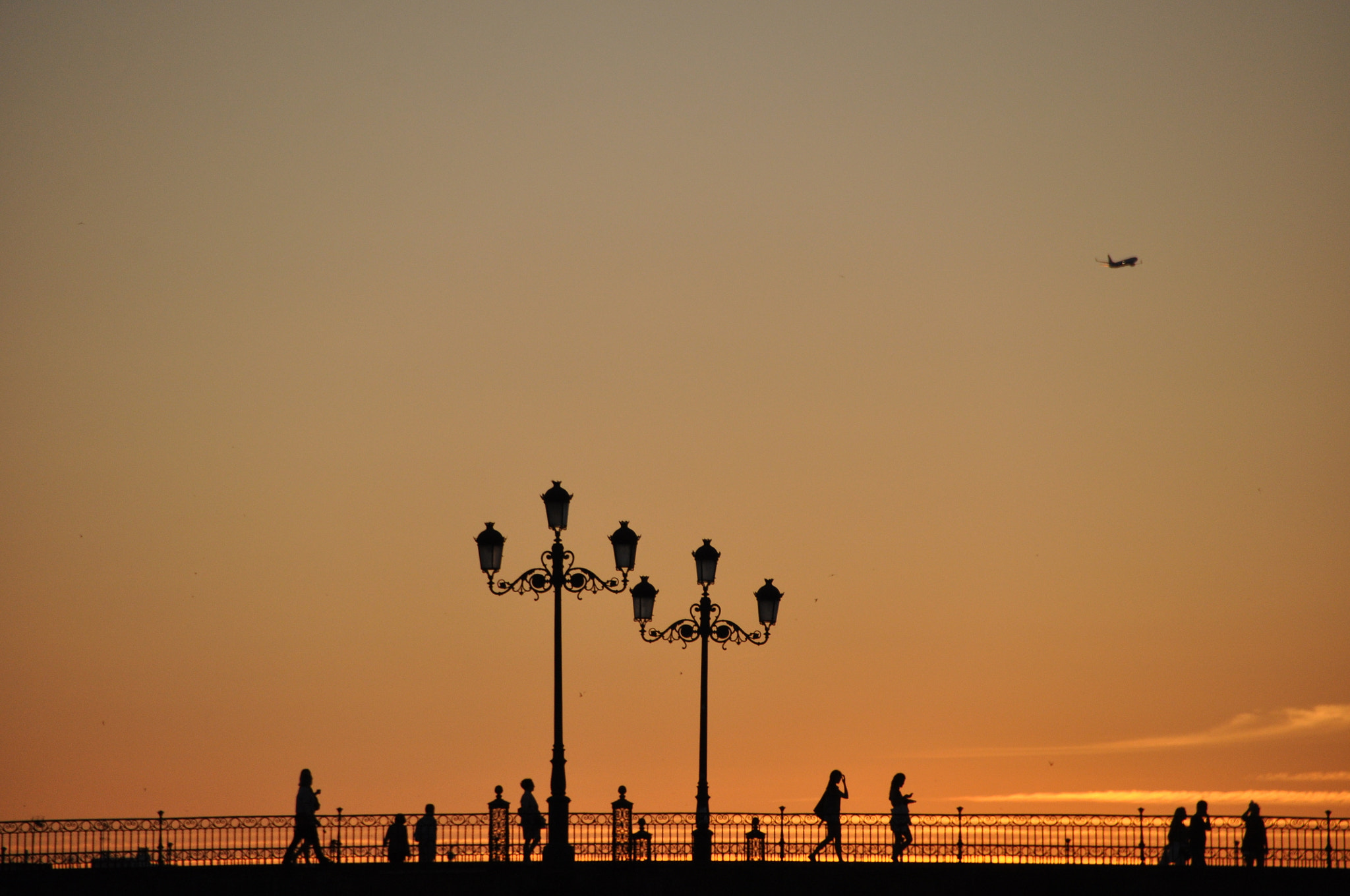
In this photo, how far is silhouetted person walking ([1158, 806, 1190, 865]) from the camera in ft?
109

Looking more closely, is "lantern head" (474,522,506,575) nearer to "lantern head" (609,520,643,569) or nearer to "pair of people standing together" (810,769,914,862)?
"lantern head" (609,520,643,569)

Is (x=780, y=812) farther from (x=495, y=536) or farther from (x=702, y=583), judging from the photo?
(x=495, y=536)

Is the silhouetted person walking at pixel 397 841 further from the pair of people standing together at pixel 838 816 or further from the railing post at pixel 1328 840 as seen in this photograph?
the railing post at pixel 1328 840

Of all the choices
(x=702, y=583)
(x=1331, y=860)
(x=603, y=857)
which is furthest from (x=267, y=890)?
(x=1331, y=860)

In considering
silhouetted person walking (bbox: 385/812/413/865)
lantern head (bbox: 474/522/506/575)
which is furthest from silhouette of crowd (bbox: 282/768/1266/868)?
lantern head (bbox: 474/522/506/575)

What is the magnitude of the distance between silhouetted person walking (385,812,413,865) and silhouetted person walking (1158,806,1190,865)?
12193 mm

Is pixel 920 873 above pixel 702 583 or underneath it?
underneath

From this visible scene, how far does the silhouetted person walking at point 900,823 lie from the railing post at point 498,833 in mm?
6162

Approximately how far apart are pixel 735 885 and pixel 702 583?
4.86 meters

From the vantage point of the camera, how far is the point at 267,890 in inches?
1193

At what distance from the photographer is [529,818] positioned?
32.9 m

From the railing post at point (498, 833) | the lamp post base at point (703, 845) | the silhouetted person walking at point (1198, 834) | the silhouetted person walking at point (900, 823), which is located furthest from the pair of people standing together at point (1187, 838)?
the railing post at point (498, 833)

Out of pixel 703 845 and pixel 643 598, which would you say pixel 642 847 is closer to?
pixel 703 845

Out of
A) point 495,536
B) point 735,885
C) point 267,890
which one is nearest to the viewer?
point 495,536
